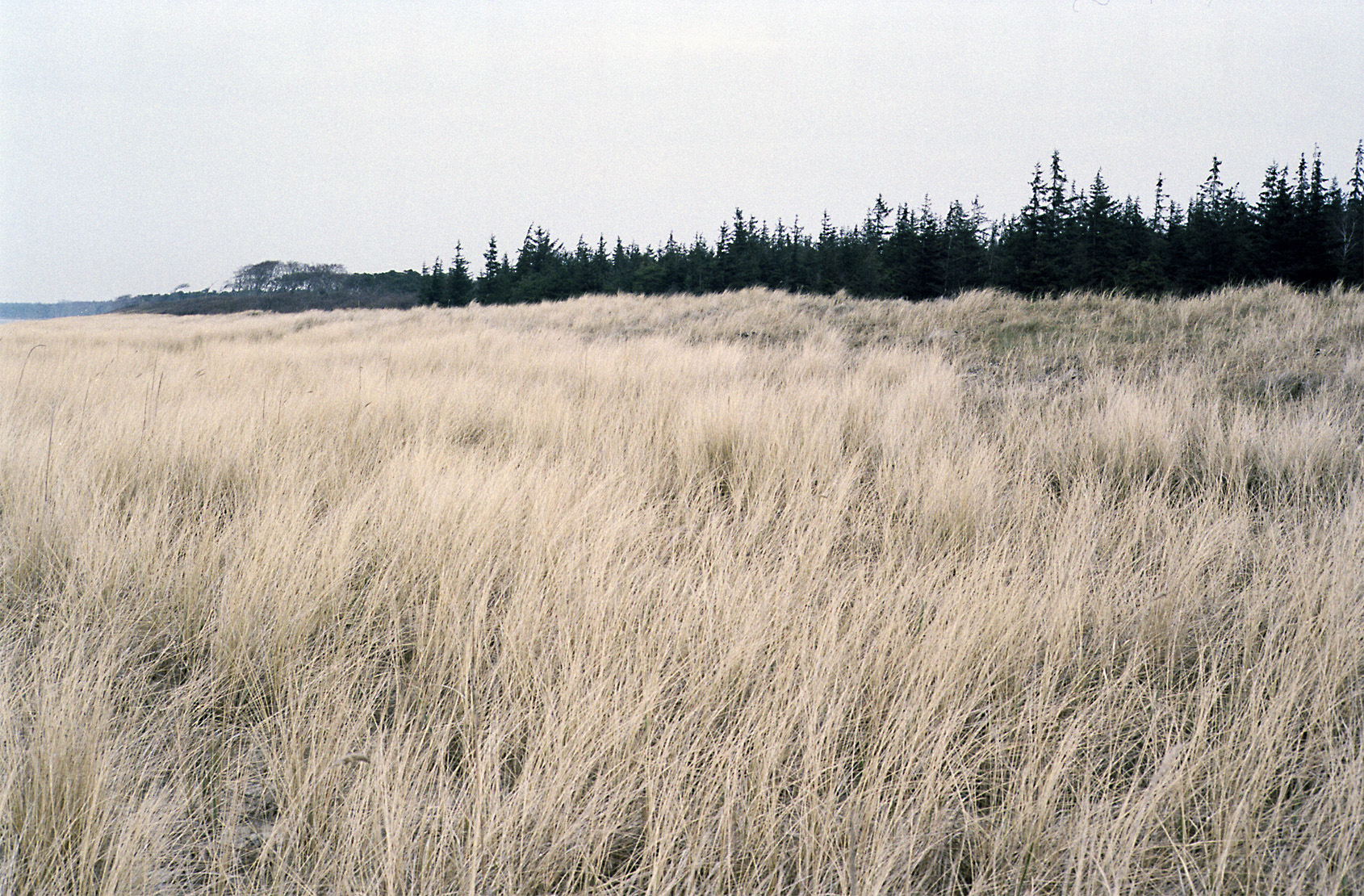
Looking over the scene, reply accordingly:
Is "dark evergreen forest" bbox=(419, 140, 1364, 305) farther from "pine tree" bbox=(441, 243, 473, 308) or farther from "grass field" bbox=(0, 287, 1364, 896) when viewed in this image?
"grass field" bbox=(0, 287, 1364, 896)

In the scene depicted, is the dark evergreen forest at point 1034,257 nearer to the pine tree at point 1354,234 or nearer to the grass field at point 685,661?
the pine tree at point 1354,234

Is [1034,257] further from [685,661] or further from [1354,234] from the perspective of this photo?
[685,661]

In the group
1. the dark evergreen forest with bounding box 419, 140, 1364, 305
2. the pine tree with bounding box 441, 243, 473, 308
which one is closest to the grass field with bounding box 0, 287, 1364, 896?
the dark evergreen forest with bounding box 419, 140, 1364, 305

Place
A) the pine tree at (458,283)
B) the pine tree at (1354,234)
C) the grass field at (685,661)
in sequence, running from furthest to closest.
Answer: the pine tree at (458,283) < the pine tree at (1354,234) < the grass field at (685,661)

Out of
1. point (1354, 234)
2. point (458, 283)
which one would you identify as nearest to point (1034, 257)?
point (1354, 234)

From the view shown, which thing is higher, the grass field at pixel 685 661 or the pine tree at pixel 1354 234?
the pine tree at pixel 1354 234

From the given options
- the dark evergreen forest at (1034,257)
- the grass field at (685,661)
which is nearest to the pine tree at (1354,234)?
the dark evergreen forest at (1034,257)

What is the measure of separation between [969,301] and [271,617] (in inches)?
469

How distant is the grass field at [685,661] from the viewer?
3.82ft

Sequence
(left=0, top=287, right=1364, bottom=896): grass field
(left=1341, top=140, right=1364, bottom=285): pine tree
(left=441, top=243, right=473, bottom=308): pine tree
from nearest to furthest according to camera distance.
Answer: (left=0, top=287, right=1364, bottom=896): grass field < (left=1341, top=140, right=1364, bottom=285): pine tree < (left=441, top=243, right=473, bottom=308): pine tree

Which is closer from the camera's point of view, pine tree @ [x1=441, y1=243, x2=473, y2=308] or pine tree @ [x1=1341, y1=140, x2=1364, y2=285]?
pine tree @ [x1=1341, y1=140, x2=1364, y2=285]

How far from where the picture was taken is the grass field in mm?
1164

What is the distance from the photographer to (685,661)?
1.68 meters

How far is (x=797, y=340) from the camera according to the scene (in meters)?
9.76
